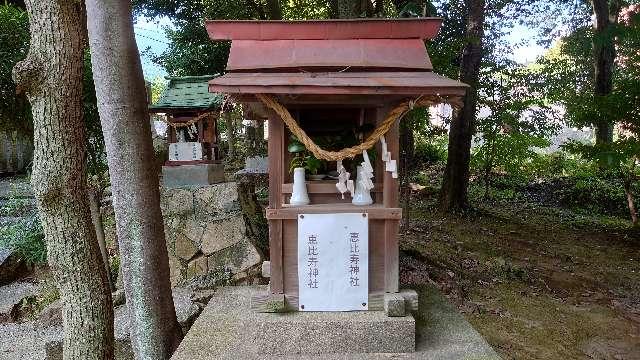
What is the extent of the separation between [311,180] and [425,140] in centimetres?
1619

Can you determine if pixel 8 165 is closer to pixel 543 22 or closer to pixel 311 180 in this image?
pixel 311 180

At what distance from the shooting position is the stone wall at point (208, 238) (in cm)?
655

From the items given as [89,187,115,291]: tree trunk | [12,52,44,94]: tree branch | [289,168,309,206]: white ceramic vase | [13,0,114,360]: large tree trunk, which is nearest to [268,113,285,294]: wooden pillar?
[289,168,309,206]: white ceramic vase

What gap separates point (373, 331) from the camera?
360 centimetres

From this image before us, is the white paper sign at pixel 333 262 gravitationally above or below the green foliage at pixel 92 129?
below

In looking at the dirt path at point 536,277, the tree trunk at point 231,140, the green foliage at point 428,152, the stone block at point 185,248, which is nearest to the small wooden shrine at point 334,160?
the dirt path at point 536,277

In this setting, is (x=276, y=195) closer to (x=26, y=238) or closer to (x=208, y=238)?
(x=208, y=238)

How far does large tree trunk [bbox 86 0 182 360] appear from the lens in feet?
12.6

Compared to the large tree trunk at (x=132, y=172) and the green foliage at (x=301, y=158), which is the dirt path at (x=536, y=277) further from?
the large tree trunk at (x=132, y=172)

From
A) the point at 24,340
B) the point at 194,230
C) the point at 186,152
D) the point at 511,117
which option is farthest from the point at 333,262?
the point at 511,117

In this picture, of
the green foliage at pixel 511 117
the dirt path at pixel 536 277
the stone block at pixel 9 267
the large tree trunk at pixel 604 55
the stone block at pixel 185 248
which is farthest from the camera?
the large tree trunk at pixel 604 55

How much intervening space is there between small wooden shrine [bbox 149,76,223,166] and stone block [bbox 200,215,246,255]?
1.08 metres

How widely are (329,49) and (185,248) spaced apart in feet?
13.9

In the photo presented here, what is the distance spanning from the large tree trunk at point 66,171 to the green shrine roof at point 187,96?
7.82 ft
